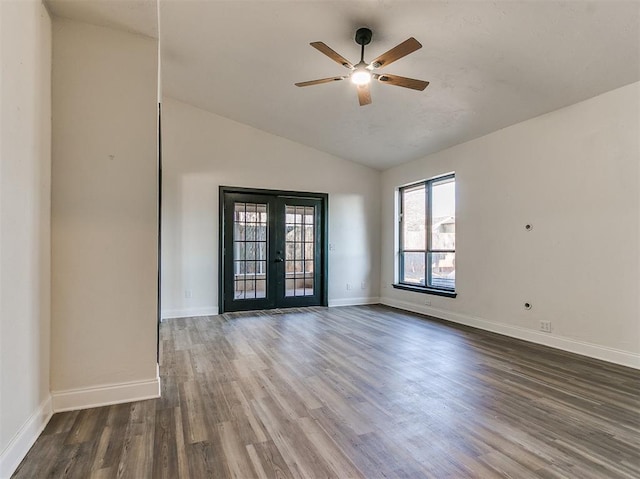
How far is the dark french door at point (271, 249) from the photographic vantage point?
6035 mm

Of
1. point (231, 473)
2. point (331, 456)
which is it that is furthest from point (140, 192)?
point (331, 456)

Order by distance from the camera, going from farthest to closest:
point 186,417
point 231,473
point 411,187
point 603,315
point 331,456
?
point 411,187
point 603,315
point 186,417
point 331,456
point 231,473

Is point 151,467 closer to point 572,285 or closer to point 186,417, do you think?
point 186,417

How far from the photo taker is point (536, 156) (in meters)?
4.21

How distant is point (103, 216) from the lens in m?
2.53

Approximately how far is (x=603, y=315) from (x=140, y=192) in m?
4.50

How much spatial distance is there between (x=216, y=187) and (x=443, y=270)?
4058 mm

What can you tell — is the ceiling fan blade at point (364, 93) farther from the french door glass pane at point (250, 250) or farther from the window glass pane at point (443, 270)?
the french door glass pane at point (250, 250)

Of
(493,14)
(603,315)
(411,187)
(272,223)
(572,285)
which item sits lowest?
(603,315)

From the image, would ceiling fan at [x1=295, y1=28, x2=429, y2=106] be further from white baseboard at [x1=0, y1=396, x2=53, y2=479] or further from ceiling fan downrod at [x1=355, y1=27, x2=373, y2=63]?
white baseboard at [x1=0, y1=396, x2=53, y2=479]

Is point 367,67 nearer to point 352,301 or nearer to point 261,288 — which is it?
point 261,288

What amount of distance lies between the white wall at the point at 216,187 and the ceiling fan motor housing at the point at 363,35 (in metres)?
3.38

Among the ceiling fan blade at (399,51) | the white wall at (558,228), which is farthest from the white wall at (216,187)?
the ceiling fan blade at (399,51)

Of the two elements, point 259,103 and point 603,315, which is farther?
point 259,103
